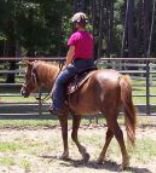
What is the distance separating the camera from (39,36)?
30156 millimetres

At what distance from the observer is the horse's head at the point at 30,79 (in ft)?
31.5

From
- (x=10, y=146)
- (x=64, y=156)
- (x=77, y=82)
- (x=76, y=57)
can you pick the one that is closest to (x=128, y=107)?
(x=77, y=82)

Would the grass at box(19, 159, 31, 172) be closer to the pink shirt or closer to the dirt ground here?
the dirt ground

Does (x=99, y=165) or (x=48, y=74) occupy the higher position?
(x=48, y=74)

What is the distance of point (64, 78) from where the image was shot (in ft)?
29.0

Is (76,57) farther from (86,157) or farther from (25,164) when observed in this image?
(25,164)

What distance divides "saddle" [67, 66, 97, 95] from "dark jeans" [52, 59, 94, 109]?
52 mm

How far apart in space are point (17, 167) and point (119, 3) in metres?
69.6

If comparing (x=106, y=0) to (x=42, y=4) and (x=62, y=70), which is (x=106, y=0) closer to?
(x=42, y=4)

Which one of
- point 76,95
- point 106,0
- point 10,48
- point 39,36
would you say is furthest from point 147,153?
point 106,0

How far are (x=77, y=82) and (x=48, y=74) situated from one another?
3.08 feet

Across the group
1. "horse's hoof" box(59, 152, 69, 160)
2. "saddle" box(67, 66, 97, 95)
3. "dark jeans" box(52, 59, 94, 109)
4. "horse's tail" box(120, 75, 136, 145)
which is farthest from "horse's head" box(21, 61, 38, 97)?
"horse's tail" box(120, 75, 136, 145)

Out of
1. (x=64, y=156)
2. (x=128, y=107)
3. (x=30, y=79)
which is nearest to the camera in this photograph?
(x=128, y=107)

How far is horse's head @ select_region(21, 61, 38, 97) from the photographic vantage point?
9.62m
